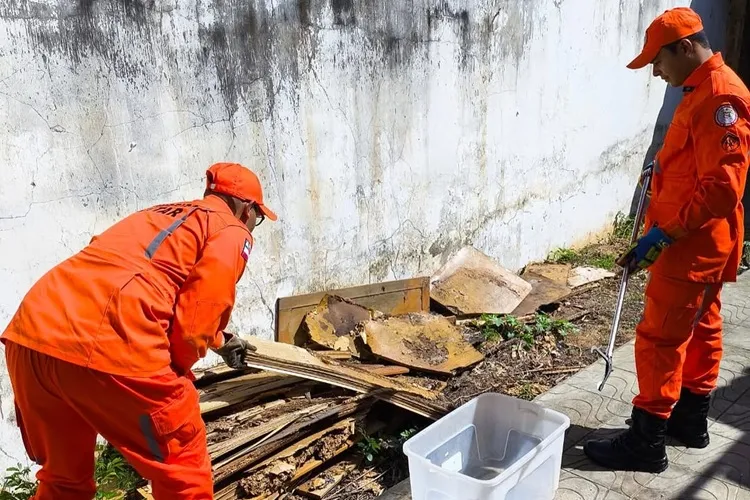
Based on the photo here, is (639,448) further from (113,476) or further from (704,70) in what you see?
(113,476)

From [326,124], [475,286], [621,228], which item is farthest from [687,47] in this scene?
[621,228]

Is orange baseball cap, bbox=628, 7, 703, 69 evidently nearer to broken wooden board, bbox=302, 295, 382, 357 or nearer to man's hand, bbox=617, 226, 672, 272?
man's hand, bbox=617, 226, 672, 272

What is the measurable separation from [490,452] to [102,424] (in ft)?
6.84

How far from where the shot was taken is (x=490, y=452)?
3730 millimetres

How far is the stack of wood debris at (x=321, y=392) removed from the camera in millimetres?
3727

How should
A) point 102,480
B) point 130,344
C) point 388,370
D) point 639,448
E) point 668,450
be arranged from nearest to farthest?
point 130,344 < point 102,480 < point 639,448 < point 668,450 < point 388,370

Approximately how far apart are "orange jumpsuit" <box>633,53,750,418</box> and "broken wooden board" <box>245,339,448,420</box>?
1.28 metres

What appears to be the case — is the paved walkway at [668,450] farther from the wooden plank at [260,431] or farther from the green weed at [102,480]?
the green weed at [102,480]

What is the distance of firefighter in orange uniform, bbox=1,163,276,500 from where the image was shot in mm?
2453

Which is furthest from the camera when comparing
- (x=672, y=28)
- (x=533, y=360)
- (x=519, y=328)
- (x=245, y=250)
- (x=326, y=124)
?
(x=519, y=328)

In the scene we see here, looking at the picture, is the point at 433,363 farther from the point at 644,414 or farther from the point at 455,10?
the point at 455,10

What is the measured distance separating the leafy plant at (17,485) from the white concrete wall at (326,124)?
2.7 inches

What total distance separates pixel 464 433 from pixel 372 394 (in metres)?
0.69

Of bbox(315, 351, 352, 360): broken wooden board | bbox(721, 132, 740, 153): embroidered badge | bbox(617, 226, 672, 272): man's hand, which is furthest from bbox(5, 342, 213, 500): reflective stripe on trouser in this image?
bbox(721, 132, 740, 153): embroidered badge
